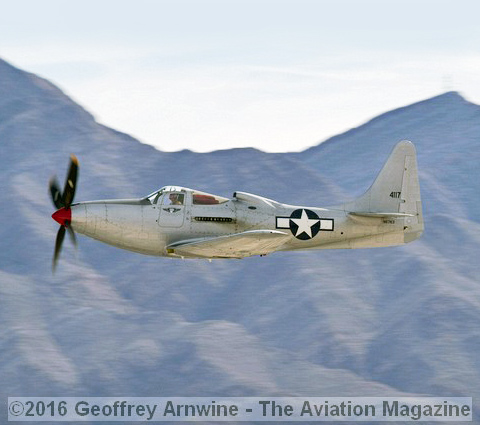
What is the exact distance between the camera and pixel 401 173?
47000 millimetres

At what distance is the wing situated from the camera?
41.0m

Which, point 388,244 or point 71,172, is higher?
point 71,172

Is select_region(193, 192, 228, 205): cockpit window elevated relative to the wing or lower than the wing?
elevated

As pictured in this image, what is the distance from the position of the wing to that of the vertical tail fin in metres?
5.54

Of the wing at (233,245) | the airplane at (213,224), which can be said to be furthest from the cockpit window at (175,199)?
the wing at (233,245)

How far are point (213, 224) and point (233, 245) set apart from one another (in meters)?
1.56

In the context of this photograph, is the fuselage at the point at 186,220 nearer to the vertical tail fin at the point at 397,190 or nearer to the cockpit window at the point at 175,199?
the cockpit window at the point at 175,199

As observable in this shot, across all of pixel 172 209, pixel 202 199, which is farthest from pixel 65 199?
pixel 202 199

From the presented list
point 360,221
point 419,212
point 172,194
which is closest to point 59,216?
point 172,194

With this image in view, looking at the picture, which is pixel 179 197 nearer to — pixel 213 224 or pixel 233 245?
pixel 213 224

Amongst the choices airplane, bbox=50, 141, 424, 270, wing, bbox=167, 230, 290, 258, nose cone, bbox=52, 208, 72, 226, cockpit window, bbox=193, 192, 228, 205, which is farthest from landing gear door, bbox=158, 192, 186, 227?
nose cone, bbox=52, 208, 72, 226

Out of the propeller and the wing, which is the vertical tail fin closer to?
the wing

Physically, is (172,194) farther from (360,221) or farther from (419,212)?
(419,212)

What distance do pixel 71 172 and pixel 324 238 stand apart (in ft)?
35.3
